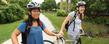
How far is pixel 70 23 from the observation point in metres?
6.57

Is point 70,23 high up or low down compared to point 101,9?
up

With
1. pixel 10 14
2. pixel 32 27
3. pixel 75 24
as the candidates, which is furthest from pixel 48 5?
pixel 32 27

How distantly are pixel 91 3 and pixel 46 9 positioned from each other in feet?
166

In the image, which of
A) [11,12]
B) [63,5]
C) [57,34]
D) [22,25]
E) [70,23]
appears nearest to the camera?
[22,25]

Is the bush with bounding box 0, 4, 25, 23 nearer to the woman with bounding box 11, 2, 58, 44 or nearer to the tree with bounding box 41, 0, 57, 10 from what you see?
the woman with bounding box 11, 2, 58, 44

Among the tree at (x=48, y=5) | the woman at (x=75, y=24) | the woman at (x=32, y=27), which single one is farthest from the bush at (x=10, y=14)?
the tree at (x=48, y=5)

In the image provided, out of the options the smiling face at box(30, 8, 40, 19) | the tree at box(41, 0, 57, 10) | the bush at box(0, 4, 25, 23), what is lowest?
the tree at box(41, 0, 57, 10)

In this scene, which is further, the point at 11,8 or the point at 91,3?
the point at 11,8

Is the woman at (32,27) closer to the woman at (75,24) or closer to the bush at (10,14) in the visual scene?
the woman at (75,24)

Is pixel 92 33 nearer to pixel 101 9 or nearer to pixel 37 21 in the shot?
pixel 101 9

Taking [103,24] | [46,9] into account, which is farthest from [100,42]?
[46,9]

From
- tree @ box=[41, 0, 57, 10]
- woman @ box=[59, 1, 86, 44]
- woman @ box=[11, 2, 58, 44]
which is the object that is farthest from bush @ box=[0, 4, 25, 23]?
tree @ box=[41, 0, 57, 10]

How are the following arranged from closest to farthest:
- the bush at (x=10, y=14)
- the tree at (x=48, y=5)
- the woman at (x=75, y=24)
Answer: the woman at (x=75, y=24)
the bush at (x=10, y=14)
the tree at (x=48, y=5)

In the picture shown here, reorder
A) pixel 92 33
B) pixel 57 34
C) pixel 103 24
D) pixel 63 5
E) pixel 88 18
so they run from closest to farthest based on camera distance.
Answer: pixel 57 34, pixel 92 33, pixel 103 24, pixel 88 18, pixel 63 5
